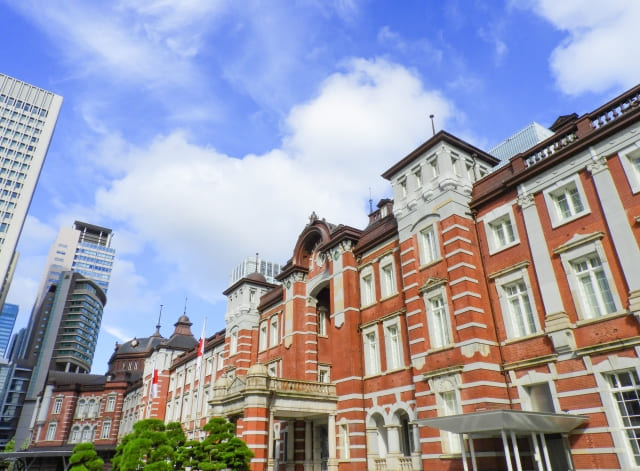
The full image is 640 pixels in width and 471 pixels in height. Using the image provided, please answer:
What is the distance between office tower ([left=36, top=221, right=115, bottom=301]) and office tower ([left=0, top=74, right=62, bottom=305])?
36.4 meters

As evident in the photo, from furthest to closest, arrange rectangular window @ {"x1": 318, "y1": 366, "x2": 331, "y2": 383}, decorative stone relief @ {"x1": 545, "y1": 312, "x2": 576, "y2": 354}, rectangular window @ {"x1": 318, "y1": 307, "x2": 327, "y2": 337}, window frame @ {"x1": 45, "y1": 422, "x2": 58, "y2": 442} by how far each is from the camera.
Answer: window frame @ {"x1": 45, "y1": 422, "x2": 58, "y2": 442} < rectangular window @ {"x1": 318, "y1": 307, "x2": 327, "y2": 337} < rectangular window @ {"x1": 318, "y1": 366, "x2": 331, "y2": 383} < decorative stone relief @ {"x1": 545, "y1": 312, "x2": 576, "y2": 354}

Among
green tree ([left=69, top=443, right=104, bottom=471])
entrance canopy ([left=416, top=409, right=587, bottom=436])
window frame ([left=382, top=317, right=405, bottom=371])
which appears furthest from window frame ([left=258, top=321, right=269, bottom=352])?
entrance canopy ([left=416, top=409, right=587, bottom=436])

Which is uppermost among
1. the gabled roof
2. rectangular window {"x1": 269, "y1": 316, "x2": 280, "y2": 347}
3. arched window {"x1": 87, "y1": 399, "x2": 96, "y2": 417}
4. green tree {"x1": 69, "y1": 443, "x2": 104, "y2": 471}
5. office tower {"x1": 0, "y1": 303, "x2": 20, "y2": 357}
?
office tower {"x1": 0, "y1": 303, "x2": 20, "y2": 357}

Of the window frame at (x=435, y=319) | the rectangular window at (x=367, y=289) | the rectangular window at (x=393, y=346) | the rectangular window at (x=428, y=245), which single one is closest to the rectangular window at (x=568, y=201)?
the rectangular window at (x=428, y=245)

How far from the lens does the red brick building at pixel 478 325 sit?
13141mm

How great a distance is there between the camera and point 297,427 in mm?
25500

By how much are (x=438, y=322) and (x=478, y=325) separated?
6.66 feet

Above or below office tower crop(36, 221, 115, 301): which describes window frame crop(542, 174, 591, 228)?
below

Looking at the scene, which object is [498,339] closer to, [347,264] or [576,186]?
[576,186]

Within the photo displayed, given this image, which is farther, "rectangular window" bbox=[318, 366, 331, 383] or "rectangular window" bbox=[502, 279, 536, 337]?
"rectangular window" bbox=[318, 366, 331, 383]

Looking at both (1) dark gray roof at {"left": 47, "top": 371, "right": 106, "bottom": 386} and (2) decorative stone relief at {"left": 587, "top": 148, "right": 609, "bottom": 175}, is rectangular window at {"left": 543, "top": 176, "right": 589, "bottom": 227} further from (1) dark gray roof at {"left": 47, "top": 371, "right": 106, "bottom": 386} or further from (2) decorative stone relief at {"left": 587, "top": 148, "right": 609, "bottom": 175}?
(1) dark gray roof at {"left": 47, "top": 371, "right": 106, "bottom": 386}

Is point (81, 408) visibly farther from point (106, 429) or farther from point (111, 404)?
point (106, 429)

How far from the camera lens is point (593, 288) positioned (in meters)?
14.1

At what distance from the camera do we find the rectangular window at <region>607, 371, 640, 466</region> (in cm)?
1225
